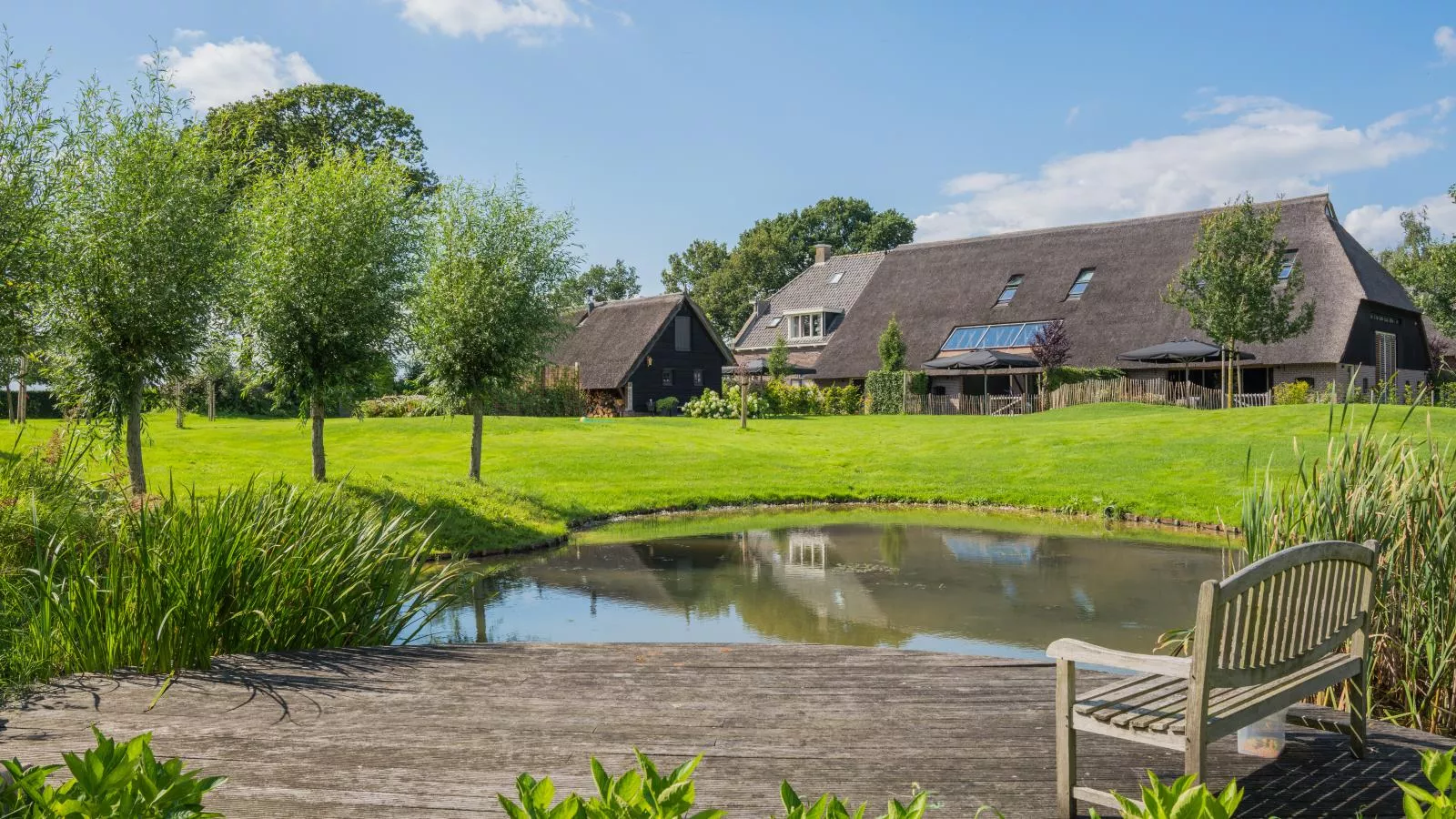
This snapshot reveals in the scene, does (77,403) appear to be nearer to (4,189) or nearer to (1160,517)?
(4,189)

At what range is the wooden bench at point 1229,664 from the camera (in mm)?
3367

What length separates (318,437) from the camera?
15539 mm

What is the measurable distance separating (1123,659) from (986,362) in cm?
3199

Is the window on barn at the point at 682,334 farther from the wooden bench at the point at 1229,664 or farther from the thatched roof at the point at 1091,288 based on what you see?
the wooden bench at the point at 1229,664

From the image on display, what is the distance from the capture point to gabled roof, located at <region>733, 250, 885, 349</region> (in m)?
47.9

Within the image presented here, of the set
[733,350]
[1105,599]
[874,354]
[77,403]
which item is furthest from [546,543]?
[733,350]

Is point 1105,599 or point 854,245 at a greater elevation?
point 854,245

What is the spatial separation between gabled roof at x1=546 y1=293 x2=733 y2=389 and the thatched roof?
6.91m

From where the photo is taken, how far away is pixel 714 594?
11.2 metres

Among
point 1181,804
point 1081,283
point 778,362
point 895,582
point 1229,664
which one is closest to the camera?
point 1181,804

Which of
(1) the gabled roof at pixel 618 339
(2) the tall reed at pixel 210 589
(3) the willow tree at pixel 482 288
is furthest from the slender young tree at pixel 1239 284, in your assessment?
(2) the tall reed at pixel 210 589

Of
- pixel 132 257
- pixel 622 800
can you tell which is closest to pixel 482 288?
pixel 132 257

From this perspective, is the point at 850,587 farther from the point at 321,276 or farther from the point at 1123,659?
the point at 321,276

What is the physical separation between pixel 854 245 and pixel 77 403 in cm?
6101
